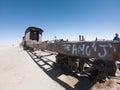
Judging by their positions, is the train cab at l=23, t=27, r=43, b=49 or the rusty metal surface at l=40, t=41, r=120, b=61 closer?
the rusty metal surface at l=40, t=41, r=120, b=61

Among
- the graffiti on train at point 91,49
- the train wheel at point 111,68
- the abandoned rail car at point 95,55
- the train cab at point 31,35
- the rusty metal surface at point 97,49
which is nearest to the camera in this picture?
the rusty metal surface at point 97,49

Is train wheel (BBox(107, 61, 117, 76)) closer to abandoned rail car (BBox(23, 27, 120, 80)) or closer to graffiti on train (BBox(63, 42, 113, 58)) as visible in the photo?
abandoned rail car (BBox(23, 27, 120, 80))

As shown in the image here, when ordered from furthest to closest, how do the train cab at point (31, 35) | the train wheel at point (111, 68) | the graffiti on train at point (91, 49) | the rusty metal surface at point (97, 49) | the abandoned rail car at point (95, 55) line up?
the train cab at point (31, 35) < the train wheel at point (111, 68) < the graffiti on train at point (91, 49) < the abandoned rail car at point (95, 55) < the rusty metal surface at point (97, 49)

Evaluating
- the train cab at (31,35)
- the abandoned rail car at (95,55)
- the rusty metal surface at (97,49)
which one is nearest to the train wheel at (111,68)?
the abandoned rail car at (95,55)

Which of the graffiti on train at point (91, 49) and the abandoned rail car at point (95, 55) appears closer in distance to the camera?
the abandoned rail car at point (95, 55)

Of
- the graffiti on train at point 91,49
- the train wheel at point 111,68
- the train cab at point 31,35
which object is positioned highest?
the train cab at point 31,35

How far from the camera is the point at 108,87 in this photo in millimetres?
5676

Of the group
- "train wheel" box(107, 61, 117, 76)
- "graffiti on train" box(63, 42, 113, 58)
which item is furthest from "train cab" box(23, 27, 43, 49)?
"train wheel" box(107, 61, 117, 76)

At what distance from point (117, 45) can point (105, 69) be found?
1.63m

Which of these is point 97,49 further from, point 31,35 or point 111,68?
point 31,35

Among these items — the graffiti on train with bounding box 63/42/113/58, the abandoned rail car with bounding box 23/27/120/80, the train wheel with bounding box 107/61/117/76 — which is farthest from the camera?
the train wheel with bounding box 107/61/117/76

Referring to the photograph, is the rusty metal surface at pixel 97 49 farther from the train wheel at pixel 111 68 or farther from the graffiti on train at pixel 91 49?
the train wheel at pixel 111 68

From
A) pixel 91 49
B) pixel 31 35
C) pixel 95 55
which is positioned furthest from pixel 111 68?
pixel 31 35

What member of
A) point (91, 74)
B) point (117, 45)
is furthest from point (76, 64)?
point (117, 45)
